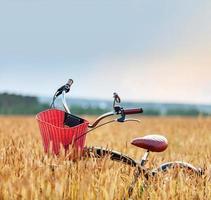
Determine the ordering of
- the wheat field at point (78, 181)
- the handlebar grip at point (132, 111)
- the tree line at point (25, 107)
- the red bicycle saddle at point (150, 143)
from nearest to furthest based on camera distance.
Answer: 1. the wheat field at point (78, 181)
2. the handlebar grip at point (132, 111)
3. the red bicycle saddle at point (150, 143)
4. the tree line at point (25, 107)

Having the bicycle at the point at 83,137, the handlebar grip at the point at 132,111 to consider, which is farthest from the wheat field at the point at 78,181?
the handlebar grip at the point at 132,111

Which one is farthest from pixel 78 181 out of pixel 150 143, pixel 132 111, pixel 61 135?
pixel 150 143

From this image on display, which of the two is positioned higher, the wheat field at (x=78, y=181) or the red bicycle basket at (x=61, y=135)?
the red bicycle basket at (x=61, y=135)

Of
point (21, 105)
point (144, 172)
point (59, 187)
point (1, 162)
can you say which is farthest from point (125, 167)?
point (21, 105)

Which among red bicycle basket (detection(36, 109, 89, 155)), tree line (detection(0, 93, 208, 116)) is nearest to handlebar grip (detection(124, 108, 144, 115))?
red bicycle basket (detection(36, 109, 89, 155))

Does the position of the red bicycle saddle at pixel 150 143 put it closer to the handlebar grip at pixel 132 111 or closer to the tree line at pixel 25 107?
the handlebar grip at pixel 132 111

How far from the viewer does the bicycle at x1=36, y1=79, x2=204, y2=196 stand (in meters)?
5.74

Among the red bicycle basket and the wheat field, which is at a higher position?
the red bicycle basket

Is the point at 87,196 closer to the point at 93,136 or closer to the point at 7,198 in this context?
the point at 7,198

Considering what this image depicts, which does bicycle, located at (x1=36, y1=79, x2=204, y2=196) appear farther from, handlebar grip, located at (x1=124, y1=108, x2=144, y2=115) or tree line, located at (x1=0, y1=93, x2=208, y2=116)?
tree line, located at (x1=0, y1=93, x2=208, y2=116)

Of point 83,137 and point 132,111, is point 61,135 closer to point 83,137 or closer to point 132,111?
point 83,137

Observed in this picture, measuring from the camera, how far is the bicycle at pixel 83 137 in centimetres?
574

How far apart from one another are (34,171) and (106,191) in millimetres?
641

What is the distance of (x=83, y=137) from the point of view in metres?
5.88
